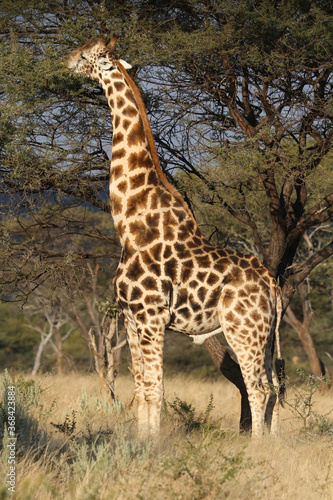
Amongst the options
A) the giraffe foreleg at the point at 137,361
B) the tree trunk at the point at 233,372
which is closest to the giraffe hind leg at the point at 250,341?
the giraffe foreleg at the point at 137,361

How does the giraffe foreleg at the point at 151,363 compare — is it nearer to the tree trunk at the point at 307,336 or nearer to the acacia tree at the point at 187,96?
the acacia tree at the point at 187,96

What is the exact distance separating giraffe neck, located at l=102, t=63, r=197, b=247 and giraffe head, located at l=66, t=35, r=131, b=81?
9 centimetres

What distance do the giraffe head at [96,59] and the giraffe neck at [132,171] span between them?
94mm

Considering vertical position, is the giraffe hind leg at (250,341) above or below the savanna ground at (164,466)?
above

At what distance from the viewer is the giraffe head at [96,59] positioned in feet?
22.0

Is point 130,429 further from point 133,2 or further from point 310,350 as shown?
point 310,350

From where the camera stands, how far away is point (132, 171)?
257 inches

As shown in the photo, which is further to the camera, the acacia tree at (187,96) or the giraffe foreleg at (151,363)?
the acacia tree at (187,96)

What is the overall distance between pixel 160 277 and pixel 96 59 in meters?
2.62

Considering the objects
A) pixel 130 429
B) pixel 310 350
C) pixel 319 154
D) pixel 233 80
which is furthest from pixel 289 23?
pixel 310 350

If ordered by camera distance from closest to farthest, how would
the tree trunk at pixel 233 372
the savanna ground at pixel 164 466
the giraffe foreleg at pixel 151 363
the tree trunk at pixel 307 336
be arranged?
1. the savanna ground at pixel 164 466
2. the giraffe foreleg at pixel 151 363
3. the tree trunk at pixel 233 372
4. the tree trunk at pixel 307 336

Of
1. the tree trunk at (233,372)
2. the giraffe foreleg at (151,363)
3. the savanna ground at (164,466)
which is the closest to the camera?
the savanna ground at (164,466)

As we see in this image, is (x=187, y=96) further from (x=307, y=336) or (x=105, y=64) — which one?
(x=307, y=336)

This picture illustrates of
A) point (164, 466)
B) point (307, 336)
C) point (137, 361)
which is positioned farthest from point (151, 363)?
point (307, 336)
